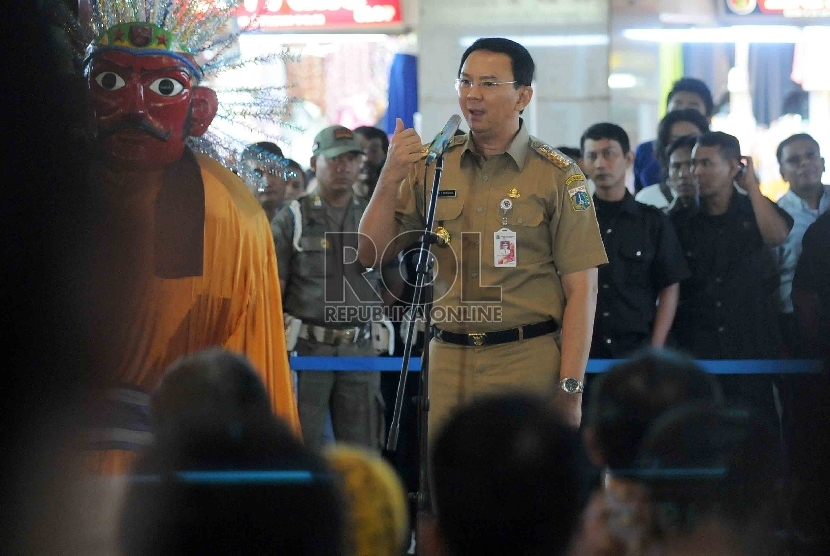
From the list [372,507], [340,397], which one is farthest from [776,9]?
[372,507]

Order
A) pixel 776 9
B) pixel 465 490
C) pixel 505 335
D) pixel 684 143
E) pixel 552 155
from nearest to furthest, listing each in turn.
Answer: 1. pixel 465 490
2. pixel 505 335
3. pixel 552 155
4. pixel 684 143
5. pixel 776 9

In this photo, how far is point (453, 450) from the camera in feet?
5.77

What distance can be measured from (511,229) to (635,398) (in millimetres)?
1224

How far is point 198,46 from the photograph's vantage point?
10.3 ft

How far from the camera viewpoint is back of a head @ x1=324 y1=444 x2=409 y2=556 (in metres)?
1.83

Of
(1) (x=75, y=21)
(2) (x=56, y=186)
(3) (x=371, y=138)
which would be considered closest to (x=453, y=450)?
(2) (x=56, y=186)

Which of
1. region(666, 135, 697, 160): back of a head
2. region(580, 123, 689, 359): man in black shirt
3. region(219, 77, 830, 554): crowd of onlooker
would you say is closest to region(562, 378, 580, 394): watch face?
region(219, 77, 830, 554): crowd of onlooker

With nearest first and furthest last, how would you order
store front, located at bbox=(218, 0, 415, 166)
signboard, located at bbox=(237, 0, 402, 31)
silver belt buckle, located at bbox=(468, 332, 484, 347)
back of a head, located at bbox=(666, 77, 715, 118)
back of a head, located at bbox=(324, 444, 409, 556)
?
back of a head, located at bbox=(324, 444, 409, 556)
silver belt buckle, located at bbox=(468, 332, 484, 347)
store front, located at bbox=(218, 0, 415, 166)
back of a head, located at bbox=(666, 77, 715, 118)
signboard, located at bbox=(237, 0, 402, 31)

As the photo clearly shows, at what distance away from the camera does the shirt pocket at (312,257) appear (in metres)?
5.18

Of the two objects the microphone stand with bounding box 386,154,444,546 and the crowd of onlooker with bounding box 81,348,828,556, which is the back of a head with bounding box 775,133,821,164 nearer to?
the microphone stand with bounding box 386,154,444,546

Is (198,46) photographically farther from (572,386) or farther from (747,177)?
(747,177)

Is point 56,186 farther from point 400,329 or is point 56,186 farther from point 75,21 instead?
point 400,329

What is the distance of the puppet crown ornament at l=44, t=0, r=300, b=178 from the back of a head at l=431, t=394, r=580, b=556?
167cm

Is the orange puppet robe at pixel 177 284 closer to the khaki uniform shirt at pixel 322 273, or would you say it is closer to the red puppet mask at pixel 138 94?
the red puppet mask at pixel 138 94
